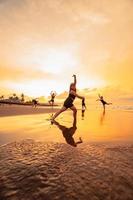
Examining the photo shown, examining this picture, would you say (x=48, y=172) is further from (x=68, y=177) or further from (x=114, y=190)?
(x=114, y=190)

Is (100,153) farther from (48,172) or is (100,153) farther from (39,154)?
(48,172)

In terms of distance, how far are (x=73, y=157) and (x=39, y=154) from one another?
809 millimetres

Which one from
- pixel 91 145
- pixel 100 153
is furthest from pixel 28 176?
pixel 91 145

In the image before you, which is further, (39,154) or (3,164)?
(39,154)

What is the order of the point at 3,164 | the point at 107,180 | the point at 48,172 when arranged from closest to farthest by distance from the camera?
the point at 107,180 < the point at 48,172 < the point at 3,164

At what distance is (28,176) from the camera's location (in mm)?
4188

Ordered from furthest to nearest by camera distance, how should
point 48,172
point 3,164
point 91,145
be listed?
point 91,145 < point 3,164 < point 48,172

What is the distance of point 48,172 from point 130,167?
5.01 feet

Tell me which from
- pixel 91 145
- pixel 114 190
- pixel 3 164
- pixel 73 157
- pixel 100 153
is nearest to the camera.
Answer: pixel 114 190

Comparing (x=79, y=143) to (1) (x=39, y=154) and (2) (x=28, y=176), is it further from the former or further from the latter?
(2) (x=28, y=176)

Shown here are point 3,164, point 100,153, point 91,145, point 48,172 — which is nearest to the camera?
point 48,172

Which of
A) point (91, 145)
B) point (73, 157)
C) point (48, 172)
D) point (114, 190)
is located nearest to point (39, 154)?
point (73, 157)

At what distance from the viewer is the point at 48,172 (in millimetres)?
4434

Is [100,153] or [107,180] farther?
[100,153]
